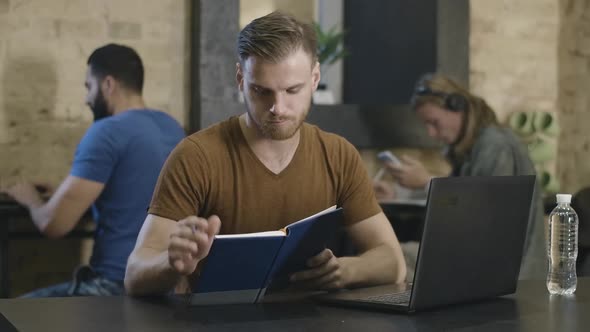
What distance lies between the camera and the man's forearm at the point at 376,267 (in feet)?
7.67

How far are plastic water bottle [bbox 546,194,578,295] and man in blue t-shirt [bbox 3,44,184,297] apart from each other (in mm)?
1654

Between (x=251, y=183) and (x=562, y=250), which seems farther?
(x=251, y=183)

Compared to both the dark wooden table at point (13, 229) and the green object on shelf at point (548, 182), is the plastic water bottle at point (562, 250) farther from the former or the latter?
the green object on shelf at point (548, 182)

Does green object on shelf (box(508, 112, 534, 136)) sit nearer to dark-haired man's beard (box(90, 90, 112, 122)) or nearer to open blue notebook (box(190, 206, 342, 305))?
dark-haired man's beard (box(90, 90, 112, 122))

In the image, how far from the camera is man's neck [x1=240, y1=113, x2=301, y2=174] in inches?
98.0

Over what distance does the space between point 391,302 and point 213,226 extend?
42 cm

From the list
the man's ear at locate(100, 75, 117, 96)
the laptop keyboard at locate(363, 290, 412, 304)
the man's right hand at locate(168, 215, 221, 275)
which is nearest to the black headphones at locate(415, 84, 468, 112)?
the man's ear at locate(100, 75, 117, 96)

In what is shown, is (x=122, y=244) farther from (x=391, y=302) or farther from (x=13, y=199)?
(x=391, y=302)

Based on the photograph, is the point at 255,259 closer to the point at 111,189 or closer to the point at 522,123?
the point at 111,189

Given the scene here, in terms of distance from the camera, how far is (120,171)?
11.6ft

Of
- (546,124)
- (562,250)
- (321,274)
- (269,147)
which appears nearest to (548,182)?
(546,124)

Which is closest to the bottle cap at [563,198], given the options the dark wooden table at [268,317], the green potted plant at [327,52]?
the dark wooden table at [268,317]

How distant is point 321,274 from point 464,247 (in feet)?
1.13

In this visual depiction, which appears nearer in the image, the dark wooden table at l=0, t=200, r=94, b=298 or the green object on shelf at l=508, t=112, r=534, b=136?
the dark wooden table at l=0, t=200, r=94, b=298
